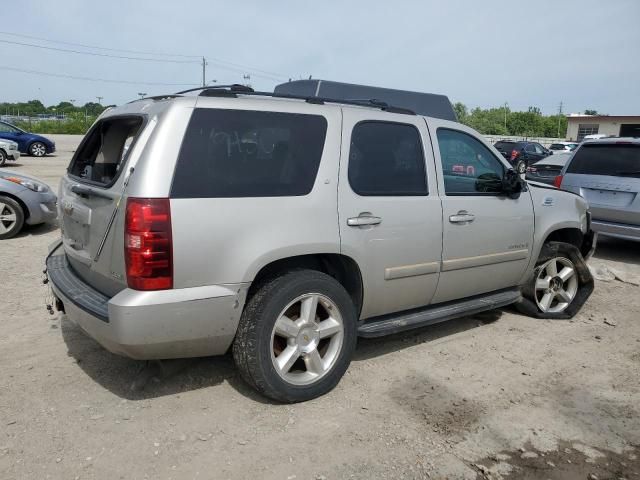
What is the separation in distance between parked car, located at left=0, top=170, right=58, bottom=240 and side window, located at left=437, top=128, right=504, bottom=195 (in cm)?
628

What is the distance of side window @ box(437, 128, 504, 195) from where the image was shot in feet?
13.9

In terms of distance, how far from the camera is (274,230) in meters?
3.20

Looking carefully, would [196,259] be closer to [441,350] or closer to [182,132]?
[182,132]

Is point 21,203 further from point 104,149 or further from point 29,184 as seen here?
point 104,149

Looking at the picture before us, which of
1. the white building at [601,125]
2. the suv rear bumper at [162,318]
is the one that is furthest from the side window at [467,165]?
the white building at [601,125]

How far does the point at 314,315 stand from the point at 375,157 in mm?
1177

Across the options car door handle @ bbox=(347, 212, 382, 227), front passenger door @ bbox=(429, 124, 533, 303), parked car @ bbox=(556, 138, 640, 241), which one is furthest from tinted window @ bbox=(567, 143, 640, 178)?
car door handle @ bbox=(347, 212, 382, 227)

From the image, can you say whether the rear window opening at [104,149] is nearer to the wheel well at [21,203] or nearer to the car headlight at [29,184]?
the wheel well at [21,203]

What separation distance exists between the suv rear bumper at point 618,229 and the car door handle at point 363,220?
541 cm

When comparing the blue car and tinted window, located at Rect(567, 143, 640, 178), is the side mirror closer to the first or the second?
tinted window, located at Rect(567, 143, 640, 178)

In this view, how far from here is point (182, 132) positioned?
3.01 meters

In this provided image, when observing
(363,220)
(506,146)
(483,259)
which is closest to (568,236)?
(483,259)

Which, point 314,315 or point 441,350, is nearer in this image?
point 314,315

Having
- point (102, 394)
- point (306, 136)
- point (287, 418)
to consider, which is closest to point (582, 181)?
point (306, 136)
